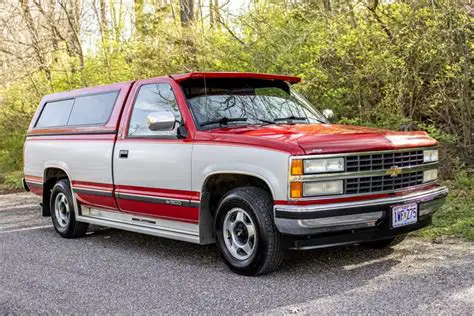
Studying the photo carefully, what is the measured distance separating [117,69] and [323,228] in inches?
424

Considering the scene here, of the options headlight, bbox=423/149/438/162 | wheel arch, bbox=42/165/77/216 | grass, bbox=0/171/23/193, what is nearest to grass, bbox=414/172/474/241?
headlight, bbox=423/149/438/162

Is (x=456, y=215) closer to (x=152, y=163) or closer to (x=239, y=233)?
(x=239, y=233)

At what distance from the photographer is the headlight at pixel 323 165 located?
467cm

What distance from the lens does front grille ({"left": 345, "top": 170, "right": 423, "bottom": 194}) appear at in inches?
191

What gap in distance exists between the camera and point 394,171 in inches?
200

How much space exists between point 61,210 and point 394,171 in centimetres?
468

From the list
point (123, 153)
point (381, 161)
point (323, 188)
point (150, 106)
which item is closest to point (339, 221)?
point (323, 188)

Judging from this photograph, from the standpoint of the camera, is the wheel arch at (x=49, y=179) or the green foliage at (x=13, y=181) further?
the green foliage at (x=13, y=181)

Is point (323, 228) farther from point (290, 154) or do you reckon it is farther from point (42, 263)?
point (42, 263)

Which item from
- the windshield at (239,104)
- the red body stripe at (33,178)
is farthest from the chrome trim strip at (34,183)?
the windshield at (239,104)

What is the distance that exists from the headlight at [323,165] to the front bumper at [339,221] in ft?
0.92

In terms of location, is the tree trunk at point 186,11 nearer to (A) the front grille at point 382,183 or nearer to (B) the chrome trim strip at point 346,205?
(A) the front grille at point 382,183

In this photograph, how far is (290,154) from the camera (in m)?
4.66

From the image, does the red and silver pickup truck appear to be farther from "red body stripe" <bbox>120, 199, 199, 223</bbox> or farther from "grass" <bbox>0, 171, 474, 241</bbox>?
"grass" <bbox>0, 171, 474, 241</bbox>
